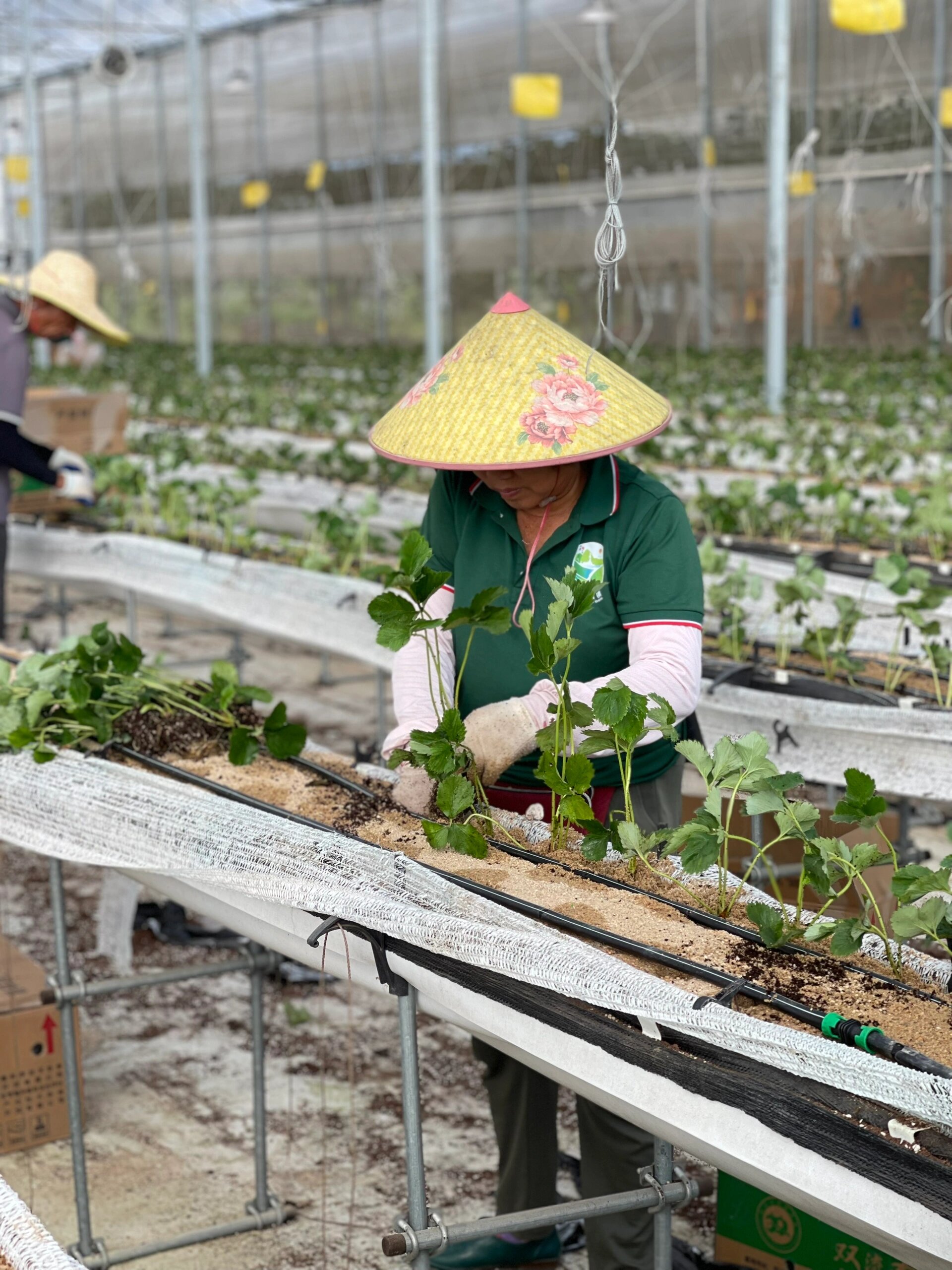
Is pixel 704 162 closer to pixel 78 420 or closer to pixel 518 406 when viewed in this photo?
pixel 78 420

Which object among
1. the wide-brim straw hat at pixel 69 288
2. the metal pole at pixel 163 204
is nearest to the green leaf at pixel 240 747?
Result: the wide-brim straw hat at pixel 69 288

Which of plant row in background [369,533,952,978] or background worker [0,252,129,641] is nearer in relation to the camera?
plant row in background [369,533,952,978]

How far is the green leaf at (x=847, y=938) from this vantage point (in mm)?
1560

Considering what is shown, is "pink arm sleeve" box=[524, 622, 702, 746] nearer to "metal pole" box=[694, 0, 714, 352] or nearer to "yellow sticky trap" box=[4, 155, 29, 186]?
"metal pole" box=[694, 0, 714, 352]

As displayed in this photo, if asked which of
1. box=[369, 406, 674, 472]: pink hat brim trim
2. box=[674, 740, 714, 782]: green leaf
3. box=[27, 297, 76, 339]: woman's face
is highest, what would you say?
box=[27, 297, 76, 339]: woman's face

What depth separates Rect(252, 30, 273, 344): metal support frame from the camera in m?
18.5

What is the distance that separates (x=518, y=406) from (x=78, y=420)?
5006mm

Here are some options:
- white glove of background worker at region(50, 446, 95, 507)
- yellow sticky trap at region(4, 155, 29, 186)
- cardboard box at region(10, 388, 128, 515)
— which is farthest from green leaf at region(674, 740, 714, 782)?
yellow sticky trap at region(4, 155, 29, 186)

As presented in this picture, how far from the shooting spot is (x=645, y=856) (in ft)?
6.12

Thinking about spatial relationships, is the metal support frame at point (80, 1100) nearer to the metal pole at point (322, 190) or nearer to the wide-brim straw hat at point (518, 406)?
the wide-brim straw hat at point (518, 406)

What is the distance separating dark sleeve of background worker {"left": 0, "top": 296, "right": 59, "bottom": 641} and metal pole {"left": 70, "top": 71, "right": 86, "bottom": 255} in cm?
1908

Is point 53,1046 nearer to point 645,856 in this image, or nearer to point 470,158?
point 645,856

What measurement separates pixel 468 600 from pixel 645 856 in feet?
1.79

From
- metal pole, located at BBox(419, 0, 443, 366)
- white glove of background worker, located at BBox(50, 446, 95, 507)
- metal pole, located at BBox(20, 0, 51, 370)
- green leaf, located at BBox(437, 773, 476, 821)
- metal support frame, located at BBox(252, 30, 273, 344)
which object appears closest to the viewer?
green leaf, located at BBox(437, 773, 476, 821)
